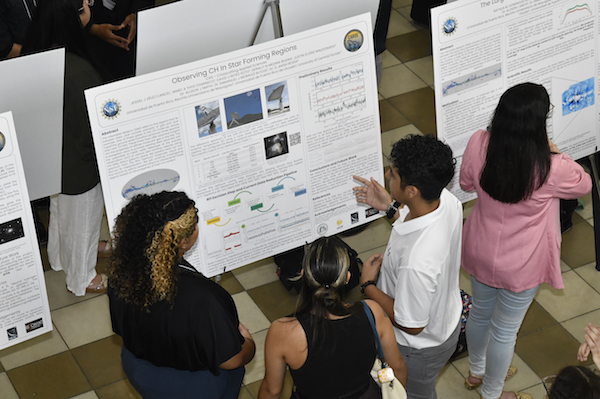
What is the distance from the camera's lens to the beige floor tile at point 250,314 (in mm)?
3689

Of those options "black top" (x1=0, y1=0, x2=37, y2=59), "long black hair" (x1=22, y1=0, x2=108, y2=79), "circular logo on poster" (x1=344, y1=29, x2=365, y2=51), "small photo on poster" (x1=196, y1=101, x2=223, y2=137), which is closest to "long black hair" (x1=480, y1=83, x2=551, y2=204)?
"circular logo on poster" (x1=344, y1=29, x2=365, y2=51)

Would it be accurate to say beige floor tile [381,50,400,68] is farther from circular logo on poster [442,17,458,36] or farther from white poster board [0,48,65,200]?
white poster board [0,48,65,200]

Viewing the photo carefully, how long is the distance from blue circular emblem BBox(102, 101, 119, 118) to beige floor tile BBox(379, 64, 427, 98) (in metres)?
3.15

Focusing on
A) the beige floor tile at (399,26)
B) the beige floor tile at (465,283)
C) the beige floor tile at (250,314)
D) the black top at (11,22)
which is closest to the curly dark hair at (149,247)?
the beige floor tile at (250,314)

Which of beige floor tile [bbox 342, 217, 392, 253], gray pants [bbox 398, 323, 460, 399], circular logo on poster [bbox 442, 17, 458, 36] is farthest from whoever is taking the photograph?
beige floor tile [bbox 342, 217, 392, 253]

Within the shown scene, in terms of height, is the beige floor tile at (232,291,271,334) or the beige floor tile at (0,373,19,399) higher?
the beige floor tile at (0,373,19,399)

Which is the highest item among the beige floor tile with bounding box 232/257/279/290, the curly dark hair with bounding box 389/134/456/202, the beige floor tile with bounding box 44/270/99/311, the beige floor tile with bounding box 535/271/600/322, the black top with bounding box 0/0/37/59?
the black top with bounding box 0/0/37/59

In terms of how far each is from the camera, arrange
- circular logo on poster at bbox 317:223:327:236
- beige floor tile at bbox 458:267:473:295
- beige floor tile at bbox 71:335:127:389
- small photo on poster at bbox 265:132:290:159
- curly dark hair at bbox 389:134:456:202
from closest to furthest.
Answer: curly dark hair at bbox 389:134:456:202 < small photo on poster at bbox 265:132:290:159 < circular logo on poster at bbox 317:223:327:236 < beige floor tile at bbox 71:335:127:389 < beige floor tile at bbox 458:267:473:295

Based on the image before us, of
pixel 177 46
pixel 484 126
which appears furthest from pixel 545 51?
pixel 177 46

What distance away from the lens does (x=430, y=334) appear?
2482mm

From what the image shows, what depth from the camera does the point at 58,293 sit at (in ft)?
12.8

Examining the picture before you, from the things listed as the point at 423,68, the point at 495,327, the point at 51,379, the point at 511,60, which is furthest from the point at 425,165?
the point at 423,68

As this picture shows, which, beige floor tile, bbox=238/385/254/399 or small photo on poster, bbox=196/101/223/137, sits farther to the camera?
beige floor tile, bbox=238/385/254/399

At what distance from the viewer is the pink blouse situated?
103 inches
